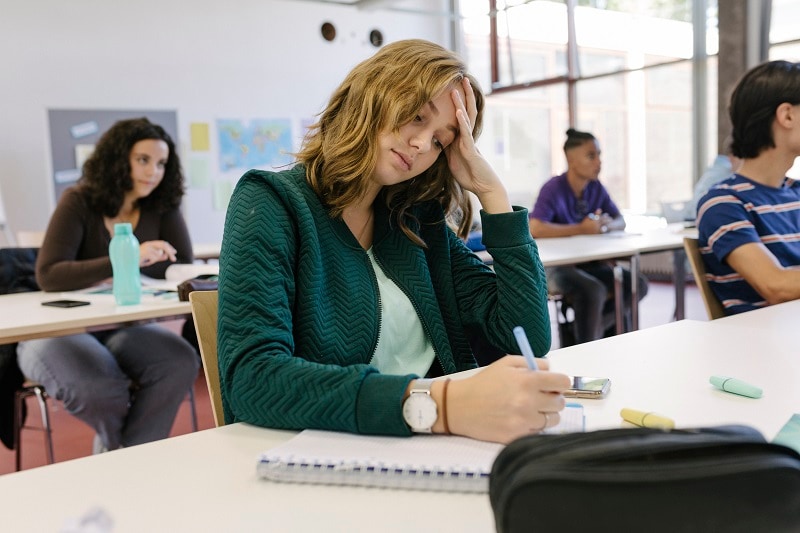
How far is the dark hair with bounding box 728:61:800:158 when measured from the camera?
2020mm

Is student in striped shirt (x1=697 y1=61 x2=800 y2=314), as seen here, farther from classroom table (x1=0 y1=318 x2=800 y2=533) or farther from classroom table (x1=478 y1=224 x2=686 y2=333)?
classroom table (x1=478 y1=224 x2=686 y2=333)

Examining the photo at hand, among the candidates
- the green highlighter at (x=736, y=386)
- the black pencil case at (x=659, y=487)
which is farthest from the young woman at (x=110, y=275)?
the black pencil case at (x=659, y=487)

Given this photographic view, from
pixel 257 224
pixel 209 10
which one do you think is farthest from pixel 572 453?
pixel 209 10

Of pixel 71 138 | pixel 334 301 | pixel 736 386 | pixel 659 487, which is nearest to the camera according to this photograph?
pixel 659 487

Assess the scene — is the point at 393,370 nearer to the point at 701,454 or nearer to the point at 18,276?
the point at 701,454

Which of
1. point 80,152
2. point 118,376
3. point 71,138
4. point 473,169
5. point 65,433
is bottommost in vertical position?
point 65,433

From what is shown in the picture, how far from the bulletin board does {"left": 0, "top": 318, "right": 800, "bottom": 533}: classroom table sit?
5.67 metres

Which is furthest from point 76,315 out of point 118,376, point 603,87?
point 603,87

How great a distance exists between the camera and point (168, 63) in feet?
21.8

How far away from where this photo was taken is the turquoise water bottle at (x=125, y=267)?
88.8 inches

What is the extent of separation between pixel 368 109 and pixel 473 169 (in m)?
0.28

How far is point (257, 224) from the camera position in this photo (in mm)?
1133

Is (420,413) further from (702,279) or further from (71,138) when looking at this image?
(71,138)

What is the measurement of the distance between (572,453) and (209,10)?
710 cm
